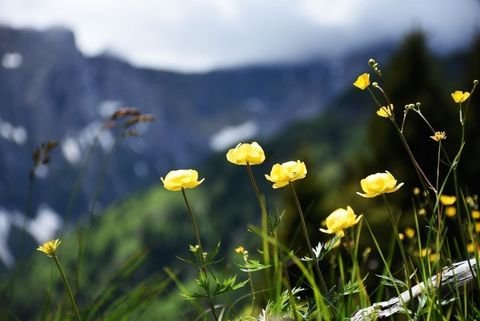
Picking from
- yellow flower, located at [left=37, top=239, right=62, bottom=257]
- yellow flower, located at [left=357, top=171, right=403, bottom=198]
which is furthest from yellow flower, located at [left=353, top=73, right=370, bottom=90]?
yellow flower, located at [left=37, top=239, right=62, bottom=257]

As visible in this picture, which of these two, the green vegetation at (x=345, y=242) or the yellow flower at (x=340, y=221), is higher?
the yellow flower at (x=340, y=221)

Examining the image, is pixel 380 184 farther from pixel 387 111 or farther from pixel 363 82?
pixel 363 82

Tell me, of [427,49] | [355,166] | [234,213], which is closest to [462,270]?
[355,166]

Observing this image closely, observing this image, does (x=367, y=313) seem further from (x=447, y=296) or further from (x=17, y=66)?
(x=17, y=66)

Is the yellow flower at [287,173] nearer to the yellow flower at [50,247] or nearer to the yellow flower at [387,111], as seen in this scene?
the yellow flower at [387,111]

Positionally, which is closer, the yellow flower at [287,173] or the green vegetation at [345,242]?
the green vegetation at [345,242]

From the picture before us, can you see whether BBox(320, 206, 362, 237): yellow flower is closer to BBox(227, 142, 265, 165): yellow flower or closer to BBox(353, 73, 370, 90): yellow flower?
BBox(227, 142, 265, 165): yellow flower

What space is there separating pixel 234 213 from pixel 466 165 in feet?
574

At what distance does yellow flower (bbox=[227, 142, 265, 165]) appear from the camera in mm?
1991

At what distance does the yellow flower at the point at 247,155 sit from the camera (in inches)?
78.4

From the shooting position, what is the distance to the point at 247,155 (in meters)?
2.00

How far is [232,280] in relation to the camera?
180 cm

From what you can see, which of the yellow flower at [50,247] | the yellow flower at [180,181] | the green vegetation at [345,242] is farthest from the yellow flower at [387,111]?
the yellow flower at [50,247]

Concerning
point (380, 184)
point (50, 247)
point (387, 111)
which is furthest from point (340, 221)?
point (50, 247)
